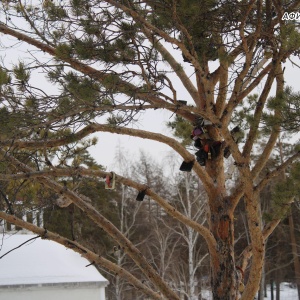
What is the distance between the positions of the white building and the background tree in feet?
13.2

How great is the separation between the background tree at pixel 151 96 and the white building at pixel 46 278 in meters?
4.01

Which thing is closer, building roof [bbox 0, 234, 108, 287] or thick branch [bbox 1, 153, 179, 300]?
thick branch [bbox 1, 153, 179, 300]

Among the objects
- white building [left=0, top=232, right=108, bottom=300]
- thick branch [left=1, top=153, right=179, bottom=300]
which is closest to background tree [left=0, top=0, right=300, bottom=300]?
thick branch [left=1, top=153, right=179, bottom=300]

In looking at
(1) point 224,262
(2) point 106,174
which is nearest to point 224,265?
(1) point 224,262

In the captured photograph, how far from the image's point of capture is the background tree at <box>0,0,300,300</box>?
3102mm

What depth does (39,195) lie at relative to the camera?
4195mm

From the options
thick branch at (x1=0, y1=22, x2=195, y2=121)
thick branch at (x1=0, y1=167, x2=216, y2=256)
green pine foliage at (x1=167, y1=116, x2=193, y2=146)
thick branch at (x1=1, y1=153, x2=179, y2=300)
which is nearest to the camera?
thick branch at (x1=0, y1=167, x2=216, y2=256)

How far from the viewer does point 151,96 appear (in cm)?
334

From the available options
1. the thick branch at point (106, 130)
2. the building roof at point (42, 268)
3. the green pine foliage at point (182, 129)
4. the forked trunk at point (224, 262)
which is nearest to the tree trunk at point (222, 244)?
the forked trunk at point (224, 262)

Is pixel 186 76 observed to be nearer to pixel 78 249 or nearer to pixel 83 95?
pixel 83 95

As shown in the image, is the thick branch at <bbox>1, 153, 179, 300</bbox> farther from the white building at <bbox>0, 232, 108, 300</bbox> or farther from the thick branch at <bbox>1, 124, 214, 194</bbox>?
the white building at <bbox>0, 232, 108, 300</bbox>

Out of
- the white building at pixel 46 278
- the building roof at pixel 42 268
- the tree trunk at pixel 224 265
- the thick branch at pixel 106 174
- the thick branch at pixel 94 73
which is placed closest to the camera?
the thick branch at pixel 106 174

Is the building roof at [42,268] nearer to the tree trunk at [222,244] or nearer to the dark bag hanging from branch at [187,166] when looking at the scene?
the tree trunk at [222,244]

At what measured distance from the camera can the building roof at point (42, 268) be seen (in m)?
7.45
